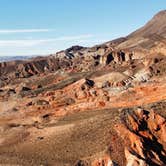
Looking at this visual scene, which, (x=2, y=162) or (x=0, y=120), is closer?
(x=2, y=162)

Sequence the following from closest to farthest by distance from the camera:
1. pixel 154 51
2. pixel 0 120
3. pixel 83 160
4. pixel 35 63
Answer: pixel 83 160 < pixel 0 120 < pixel 154 51 < pixel 35 63

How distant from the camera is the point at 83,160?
3888 cm

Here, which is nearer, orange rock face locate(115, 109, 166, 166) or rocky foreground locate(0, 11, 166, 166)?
orange rock face locate(115, 109, 166, 166)

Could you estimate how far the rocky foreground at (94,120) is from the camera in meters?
39.6

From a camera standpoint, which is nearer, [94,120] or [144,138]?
[144,138]

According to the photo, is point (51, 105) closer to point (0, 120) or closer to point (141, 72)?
point (0, 120)

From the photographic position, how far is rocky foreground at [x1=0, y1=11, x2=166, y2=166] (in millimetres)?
39594

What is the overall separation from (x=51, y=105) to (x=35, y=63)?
8753 centimetres

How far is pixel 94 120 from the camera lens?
157 feet

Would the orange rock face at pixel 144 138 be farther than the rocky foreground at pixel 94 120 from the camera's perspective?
No

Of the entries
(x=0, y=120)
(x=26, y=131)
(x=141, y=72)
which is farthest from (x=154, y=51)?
(x=26, y=131)

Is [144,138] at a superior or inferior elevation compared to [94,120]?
inferior

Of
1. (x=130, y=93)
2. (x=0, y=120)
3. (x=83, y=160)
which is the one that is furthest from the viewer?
(x=0, y=120)

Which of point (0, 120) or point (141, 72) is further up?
point (141, 72)
